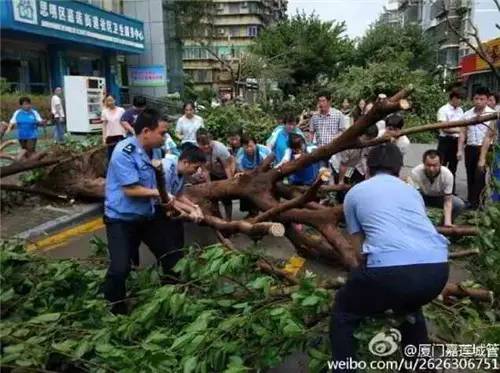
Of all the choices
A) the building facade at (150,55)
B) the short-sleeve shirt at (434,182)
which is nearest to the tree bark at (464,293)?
the short-sleeve shirt at (434,182)

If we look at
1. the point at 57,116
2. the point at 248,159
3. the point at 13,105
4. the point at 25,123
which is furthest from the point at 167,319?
the point at 57,116

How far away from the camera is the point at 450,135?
7.16 meters

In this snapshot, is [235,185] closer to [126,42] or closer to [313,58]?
[126,42]

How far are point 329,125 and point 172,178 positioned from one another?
3433 mm

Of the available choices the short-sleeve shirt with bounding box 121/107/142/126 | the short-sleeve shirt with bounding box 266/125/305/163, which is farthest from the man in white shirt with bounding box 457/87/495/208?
the short-sleeve shirt with bounding box 121/107/142/126

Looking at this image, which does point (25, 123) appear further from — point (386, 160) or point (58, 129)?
point (386, 160)

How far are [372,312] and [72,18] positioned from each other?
15999mm

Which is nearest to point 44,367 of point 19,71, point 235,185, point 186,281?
point 186,281

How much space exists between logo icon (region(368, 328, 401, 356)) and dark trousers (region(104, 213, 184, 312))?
1.63m

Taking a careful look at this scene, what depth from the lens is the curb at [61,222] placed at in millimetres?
5691

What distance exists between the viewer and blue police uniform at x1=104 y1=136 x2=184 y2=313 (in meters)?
3.36

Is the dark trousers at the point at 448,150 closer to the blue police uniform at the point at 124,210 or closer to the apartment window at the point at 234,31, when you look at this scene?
the blue police uniform at the point at 124,210

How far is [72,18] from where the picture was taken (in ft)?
52.6

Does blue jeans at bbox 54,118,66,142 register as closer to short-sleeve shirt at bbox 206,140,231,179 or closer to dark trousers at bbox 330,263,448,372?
short-sleeve shirt at bbox 206,140,231,179
